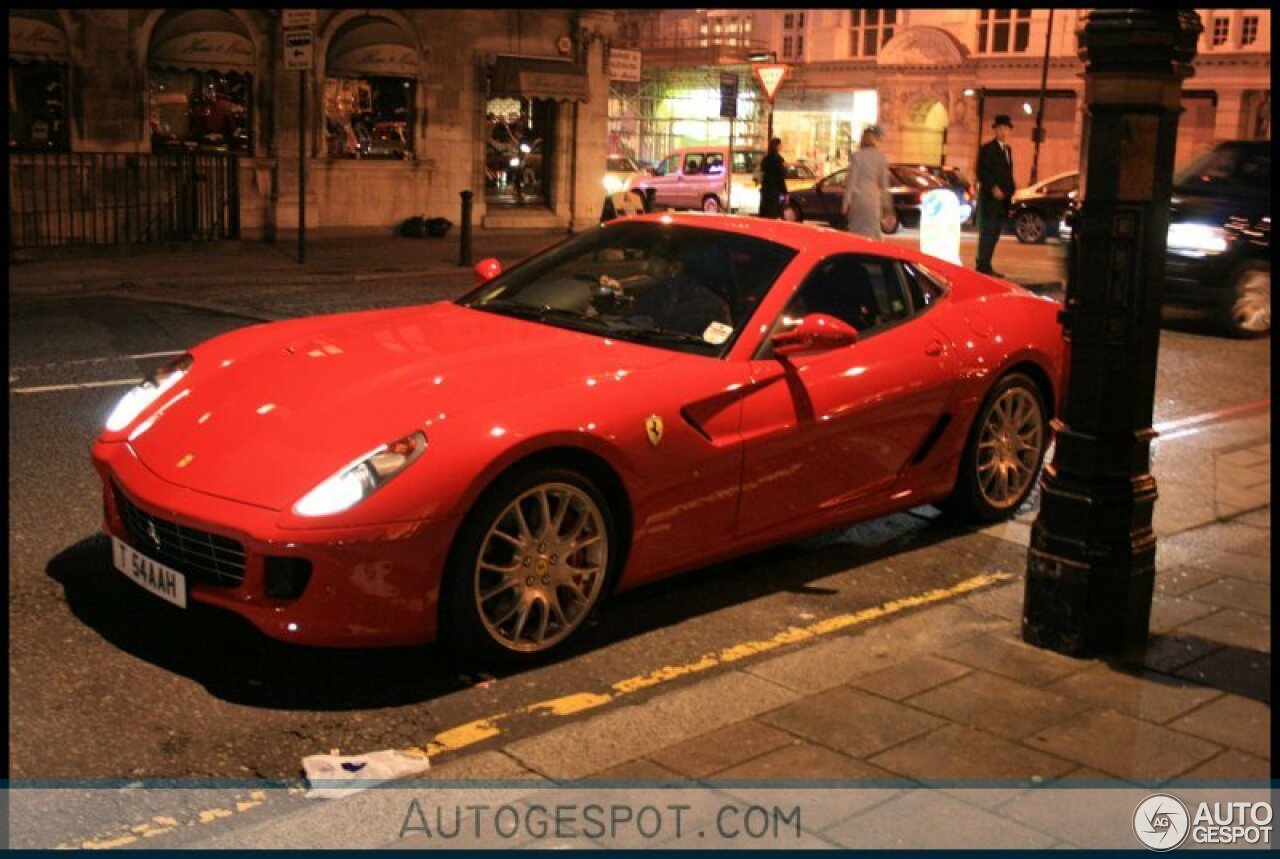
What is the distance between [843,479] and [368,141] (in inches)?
771

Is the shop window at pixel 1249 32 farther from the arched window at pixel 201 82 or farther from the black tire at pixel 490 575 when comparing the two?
the black tire at pixel 490 575

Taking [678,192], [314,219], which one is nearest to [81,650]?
[314,219]

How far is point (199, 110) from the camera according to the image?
21781mm

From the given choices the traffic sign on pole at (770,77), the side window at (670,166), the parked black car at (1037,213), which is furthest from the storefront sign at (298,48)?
the side window at (670,166)

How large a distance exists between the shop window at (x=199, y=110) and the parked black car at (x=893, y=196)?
12964 mm

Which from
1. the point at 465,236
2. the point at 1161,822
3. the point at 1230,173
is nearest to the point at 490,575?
the point at 1161,822

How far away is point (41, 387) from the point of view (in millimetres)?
8859

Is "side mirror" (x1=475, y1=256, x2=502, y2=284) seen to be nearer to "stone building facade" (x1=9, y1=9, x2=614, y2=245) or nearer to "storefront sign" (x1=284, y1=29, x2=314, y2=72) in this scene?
"storefront sign" (x1=284, y1=29, x2=314, y2=72)

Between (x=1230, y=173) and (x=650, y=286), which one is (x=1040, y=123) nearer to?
(x=1230, y=173)

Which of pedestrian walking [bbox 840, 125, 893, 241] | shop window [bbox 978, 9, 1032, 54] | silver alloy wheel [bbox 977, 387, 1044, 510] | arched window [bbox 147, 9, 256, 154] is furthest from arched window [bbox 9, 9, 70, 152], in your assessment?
shop window [bbox 978, 9, 1032, 54]

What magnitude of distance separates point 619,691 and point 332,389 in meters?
1.37

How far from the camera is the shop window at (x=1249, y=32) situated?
150 ft

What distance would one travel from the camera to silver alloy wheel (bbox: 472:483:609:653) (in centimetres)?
463

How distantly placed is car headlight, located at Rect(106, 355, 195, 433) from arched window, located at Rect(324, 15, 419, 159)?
1864cm
